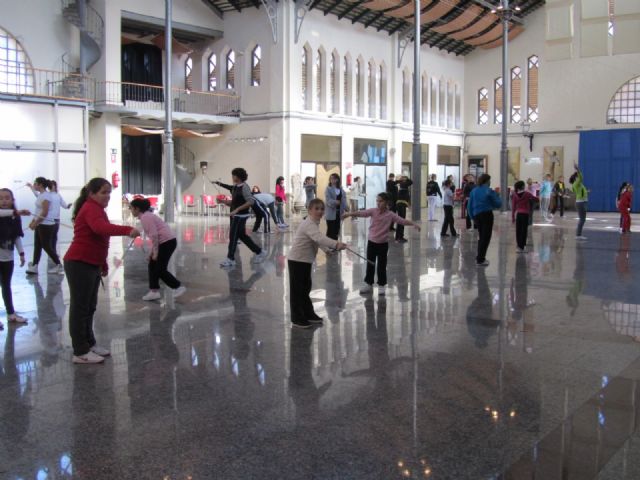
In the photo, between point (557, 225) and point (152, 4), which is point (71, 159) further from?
point (557, 225)

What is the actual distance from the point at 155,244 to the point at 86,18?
19211mm

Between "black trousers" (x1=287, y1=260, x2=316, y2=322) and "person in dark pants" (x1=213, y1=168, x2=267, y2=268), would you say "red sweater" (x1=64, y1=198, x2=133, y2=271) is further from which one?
"person in dark pants" (x1=213, y1=168, x2=267, y2=268)

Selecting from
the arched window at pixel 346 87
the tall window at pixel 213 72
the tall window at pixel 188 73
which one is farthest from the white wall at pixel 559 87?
the tall window at pixel 188 73

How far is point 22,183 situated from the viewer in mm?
22000

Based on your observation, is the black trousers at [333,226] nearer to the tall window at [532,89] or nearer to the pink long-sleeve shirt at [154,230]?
the pink long-sleeve shirt at [154,230]

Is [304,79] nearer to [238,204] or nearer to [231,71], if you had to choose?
[231,71]

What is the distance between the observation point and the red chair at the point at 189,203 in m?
30.8

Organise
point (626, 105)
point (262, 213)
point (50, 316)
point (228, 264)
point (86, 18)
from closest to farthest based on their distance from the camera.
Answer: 1. point (50, 316)
2. point (228, 264)
3. point (262, 213)
4. point (86, 18)
5. point (626, 105)

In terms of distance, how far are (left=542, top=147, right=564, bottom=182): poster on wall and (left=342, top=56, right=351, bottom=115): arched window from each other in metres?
11.7

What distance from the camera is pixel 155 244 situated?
8.98 m

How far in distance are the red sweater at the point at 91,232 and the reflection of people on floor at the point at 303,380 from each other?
1845mm

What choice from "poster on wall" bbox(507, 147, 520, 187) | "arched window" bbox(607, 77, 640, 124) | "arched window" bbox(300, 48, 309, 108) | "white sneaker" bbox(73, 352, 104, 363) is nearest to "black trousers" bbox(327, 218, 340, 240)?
"white sneaker" bbox(73, 352, 104, 363)

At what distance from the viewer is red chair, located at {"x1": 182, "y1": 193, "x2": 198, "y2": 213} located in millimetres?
30781

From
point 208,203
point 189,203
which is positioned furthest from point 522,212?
point 189,203
